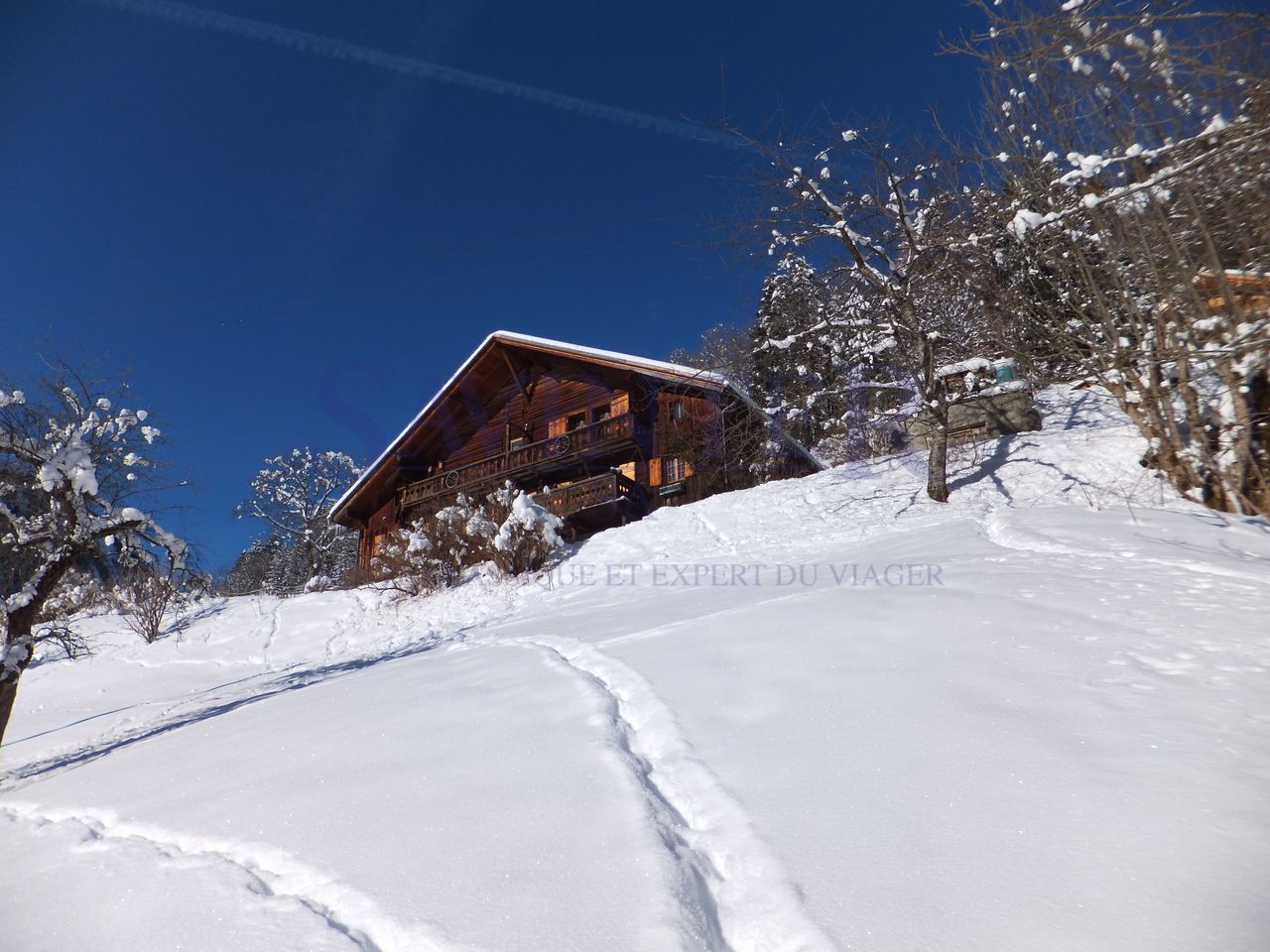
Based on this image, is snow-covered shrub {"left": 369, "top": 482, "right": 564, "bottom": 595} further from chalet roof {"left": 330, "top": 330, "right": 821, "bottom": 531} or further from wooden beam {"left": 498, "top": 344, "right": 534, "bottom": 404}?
wooden beam {"left": 498, "top": 344, "right": 534, "bottom": 404}

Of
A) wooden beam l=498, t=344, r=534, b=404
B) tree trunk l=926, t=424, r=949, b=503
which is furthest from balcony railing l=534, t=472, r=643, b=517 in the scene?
tree trunk l=926, t=424, r=949, b=503

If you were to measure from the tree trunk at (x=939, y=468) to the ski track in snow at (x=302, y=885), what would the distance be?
35.0 ft

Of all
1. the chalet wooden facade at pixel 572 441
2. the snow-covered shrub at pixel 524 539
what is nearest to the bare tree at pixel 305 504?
the chalet wooden facade at pixel 572 441

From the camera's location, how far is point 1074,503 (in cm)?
896

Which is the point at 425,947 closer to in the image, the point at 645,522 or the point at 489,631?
the point at 489,631

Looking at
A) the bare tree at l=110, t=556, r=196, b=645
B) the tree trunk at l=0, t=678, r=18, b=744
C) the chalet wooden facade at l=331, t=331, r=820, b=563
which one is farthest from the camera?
the chalet wooden facade at l=331, t=331, r=820, b=563

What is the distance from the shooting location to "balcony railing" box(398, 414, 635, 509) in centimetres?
1825

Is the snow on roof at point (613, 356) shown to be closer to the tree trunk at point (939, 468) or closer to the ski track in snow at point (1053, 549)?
the tree trunk at point (939, 468)

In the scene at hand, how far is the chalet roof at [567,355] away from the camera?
567 inches

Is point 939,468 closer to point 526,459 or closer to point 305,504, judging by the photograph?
point 526,459

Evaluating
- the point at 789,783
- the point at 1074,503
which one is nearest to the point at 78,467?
the point at 789,783

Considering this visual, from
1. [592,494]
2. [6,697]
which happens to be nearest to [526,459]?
[592,494]

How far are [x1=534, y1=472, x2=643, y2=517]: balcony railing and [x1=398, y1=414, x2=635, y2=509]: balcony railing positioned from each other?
153cm

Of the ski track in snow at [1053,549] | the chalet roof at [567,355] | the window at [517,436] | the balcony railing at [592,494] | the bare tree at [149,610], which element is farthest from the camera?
the window at [517,436]
